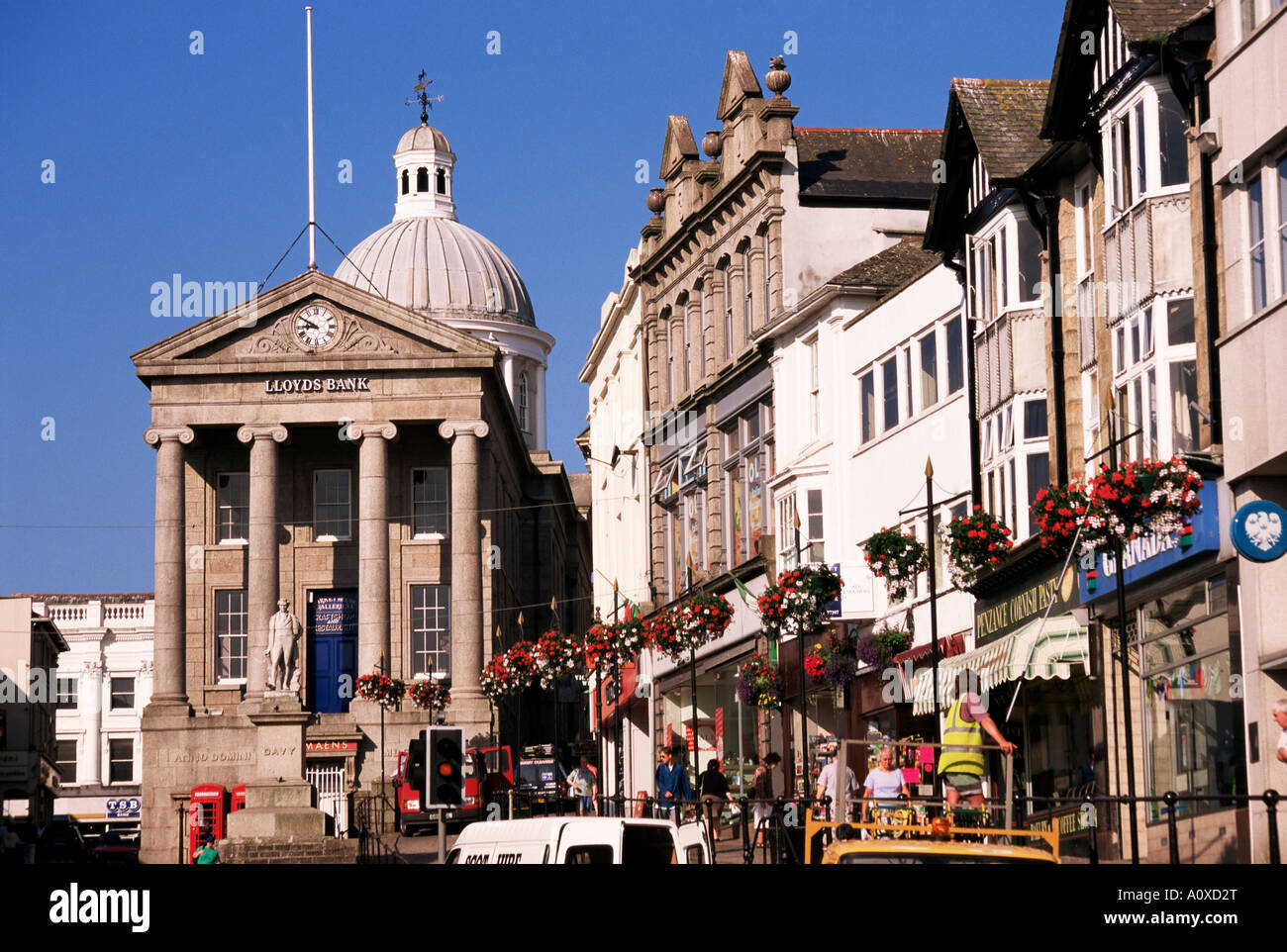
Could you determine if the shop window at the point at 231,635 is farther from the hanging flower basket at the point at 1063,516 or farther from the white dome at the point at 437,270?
the hanging flower basket at the point at 1063,516

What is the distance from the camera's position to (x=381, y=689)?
6762 cm

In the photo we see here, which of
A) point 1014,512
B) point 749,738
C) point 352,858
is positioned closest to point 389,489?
point 749,738

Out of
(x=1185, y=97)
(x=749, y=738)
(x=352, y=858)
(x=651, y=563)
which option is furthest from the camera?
(x=651, y=563)

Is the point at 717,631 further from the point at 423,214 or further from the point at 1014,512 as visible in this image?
the point at 423,214

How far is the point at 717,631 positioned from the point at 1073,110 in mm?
18128

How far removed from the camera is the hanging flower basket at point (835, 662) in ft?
157

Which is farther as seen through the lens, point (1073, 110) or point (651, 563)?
point (651, 563)

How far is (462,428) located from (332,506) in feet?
22.2

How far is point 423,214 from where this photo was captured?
401 ft

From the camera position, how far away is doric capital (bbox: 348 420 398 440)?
74938mm

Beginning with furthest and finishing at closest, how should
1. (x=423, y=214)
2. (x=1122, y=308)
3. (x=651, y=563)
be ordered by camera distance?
(x=423, y=214)
(x=651, y=563)
(x=1122, y=308)

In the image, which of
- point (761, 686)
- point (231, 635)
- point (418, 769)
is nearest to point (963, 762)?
point (418, 769)

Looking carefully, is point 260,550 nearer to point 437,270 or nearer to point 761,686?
point 761,686

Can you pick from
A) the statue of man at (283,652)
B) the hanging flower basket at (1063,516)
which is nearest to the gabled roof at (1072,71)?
the hanging flower basket at (1063,516)
